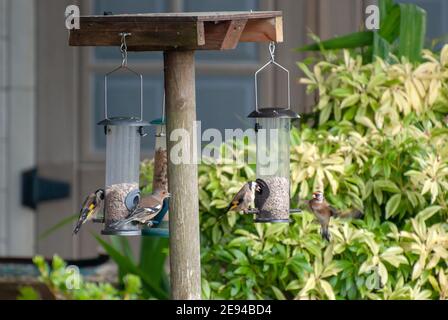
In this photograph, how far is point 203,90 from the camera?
5719 millimetres

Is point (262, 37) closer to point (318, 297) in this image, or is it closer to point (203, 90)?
point (318, 297)

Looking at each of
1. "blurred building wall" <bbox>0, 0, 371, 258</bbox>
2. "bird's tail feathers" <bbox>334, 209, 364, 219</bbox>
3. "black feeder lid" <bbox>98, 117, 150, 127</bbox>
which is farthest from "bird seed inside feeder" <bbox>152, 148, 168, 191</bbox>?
"blurred building wall" <bbox>0, 0, 371, 258</bbox>

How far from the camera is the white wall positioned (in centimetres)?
561

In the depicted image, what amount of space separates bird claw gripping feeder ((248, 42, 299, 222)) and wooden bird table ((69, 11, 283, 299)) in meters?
0.22

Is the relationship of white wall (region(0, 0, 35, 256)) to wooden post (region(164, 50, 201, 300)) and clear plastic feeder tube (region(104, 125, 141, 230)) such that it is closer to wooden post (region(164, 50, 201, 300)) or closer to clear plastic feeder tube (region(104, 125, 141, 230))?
clear plastic feeder tube (region(104, 125, 141, 230))

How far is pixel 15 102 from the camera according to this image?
18.4ft

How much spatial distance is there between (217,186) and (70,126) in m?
2.00

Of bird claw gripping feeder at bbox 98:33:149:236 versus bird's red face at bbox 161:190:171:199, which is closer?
bird's red face at bbox 161:190:171:199

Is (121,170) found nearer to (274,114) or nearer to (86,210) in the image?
(86,210)

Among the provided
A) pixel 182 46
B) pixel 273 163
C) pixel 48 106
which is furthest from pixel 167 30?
pixel 48 106

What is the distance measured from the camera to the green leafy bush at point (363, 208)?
365 centimetres

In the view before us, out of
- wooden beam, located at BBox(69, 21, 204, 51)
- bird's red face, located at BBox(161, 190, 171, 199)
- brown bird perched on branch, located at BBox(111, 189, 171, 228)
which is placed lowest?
brown bird perched on branch, located at BBox(111, 189, 171, 228)

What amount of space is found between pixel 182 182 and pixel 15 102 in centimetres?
310

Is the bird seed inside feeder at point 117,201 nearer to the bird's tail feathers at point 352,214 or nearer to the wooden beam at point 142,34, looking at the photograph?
the wooden beam at point 142,34
